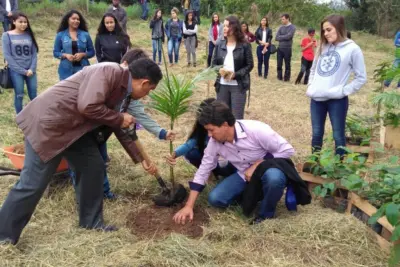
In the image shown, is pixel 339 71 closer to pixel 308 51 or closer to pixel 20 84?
pixel 20 84

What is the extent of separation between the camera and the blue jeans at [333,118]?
410 centimetres

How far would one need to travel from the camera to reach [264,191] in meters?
3.36

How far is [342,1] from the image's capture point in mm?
29484

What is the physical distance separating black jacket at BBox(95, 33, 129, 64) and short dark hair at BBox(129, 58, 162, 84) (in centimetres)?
291

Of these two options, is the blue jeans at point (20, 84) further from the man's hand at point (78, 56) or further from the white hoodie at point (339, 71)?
the white hoodie at point (339, 71)

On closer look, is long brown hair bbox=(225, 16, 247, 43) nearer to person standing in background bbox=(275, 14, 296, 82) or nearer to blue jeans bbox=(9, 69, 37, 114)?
blue jeans bbox=(9, 69, 37, 114)

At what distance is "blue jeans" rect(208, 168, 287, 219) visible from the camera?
328 centimetres

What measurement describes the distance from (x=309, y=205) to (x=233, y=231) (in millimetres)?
837

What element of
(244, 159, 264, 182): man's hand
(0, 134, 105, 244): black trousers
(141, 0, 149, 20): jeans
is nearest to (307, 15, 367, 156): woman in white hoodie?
(244, 159, 264, 182): man's hand

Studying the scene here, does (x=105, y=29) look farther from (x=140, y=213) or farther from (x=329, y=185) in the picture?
(x=329, y=185)

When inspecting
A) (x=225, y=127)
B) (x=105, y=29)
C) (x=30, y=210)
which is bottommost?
(x=30, y=210)

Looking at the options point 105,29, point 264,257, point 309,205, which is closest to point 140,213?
point 264,257

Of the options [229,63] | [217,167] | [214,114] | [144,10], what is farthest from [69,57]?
[144,10]

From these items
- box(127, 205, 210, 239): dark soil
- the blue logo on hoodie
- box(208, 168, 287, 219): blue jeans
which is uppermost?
the blue logo on hoodie
